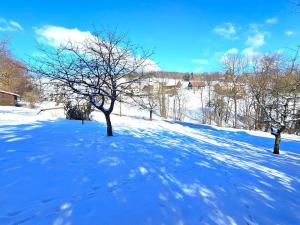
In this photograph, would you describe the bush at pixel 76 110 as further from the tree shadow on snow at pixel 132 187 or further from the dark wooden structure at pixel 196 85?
the dark wooden structure at pixel 196 85

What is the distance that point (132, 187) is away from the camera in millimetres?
4906

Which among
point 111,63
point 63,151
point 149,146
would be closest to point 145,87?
point 111,63

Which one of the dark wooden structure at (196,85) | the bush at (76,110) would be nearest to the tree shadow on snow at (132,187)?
the bush at (76,110)

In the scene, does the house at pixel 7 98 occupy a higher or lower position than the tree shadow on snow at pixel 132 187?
higher

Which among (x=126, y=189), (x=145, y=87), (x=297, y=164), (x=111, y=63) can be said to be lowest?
(x=297, y=164)

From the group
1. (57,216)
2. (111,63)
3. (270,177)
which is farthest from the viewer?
(111,63)

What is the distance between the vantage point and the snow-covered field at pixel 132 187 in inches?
148

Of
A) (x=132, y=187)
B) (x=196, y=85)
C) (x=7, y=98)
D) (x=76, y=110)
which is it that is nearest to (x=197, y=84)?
(x=196, y=85)

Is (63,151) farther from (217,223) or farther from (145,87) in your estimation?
(145,87)

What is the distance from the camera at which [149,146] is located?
9125 mm

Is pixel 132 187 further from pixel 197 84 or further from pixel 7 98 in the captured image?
pixel 197 84

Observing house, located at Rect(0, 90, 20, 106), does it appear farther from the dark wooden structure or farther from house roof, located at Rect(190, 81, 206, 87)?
the dark wooden structure

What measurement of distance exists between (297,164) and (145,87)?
7.23 meters

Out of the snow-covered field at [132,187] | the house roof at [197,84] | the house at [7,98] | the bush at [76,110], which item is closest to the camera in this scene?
the snow-covered field at [132,187]
